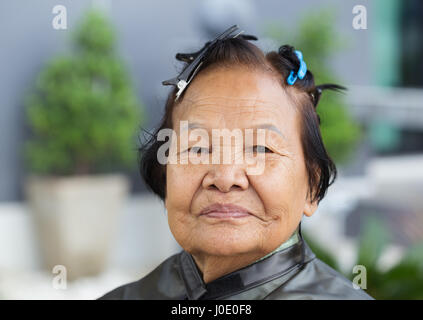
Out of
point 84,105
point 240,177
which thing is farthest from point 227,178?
point 84,105

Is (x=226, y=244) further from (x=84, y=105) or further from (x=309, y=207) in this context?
(x=84, y=105)

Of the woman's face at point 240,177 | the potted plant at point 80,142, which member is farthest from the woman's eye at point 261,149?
the potted plant at point 80,142

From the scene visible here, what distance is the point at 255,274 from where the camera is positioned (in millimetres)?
517

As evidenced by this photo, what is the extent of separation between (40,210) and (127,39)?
3.23 feet

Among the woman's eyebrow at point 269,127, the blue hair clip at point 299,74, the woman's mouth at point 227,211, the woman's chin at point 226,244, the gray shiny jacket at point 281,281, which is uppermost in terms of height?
the blue hair clip at point 299,74

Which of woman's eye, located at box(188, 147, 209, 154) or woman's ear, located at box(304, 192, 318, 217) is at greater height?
woman's eye, located at box(188, 147, 209, 154)

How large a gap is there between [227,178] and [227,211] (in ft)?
0.09

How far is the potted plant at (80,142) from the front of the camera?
291 centimetres

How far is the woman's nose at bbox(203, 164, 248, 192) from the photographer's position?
462 millimetres

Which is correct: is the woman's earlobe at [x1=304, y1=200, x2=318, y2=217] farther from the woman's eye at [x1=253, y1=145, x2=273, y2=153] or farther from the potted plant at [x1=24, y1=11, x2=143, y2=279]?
the potted plant at [x1=24, y1=11, x2=143, y2=279]

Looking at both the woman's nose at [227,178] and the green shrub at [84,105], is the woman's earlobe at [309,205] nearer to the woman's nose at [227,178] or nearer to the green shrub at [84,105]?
the woman's nose at [227,178]

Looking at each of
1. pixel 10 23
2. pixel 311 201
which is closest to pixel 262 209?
pixel 311 201

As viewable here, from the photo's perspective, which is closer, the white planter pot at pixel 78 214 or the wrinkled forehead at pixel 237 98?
the wrinkled forehead at pixel 237 98

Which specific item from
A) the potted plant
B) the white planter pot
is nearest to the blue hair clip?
the potted plant
